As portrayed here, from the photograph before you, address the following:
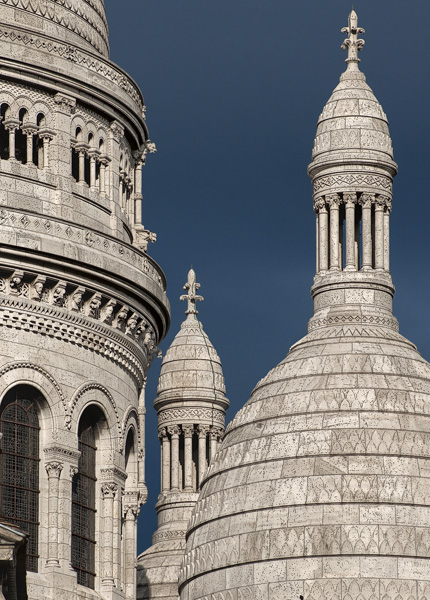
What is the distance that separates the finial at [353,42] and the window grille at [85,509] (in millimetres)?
16541

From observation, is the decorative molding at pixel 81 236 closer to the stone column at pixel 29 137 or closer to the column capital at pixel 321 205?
the stone column at pixel 29 137

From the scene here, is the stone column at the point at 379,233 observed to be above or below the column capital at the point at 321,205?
below

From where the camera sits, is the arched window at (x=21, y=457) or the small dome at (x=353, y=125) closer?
the arched window at (x=21, y=457)

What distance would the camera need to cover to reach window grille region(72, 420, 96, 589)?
82.2 metres

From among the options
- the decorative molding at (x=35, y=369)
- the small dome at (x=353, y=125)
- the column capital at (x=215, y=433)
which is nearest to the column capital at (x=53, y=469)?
the decorative molding at (x=35, y=369)

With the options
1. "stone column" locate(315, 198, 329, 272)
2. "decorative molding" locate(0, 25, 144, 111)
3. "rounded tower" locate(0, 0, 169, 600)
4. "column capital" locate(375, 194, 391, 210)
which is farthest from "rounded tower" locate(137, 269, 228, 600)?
"decorative molding" locate(0, 25, 144, 111)

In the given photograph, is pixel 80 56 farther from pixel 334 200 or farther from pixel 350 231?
pixel 350 231

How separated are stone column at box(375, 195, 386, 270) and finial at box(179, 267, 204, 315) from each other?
15239mm

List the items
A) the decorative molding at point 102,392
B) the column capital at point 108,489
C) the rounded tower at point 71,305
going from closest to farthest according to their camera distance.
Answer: the rounded tower at point 71,305 → the decorative molding at point 102,392 → the column capital at point 108,489

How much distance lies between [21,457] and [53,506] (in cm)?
155

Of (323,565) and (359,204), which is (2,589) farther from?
(359,204)

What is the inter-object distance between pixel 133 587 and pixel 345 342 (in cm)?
916

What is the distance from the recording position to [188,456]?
104m

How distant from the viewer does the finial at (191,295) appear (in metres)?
106
